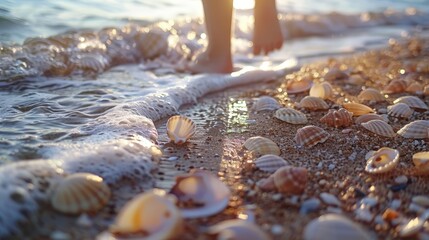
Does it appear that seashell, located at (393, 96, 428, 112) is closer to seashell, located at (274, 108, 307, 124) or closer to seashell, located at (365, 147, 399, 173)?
seashell, located at (274, 108, 307, 124)

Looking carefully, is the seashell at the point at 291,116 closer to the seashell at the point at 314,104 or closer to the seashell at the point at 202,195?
the seashell at the point at 314,104

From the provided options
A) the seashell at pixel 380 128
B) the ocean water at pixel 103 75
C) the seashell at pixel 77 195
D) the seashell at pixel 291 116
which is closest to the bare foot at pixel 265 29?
the ocean water at pixel 103 75

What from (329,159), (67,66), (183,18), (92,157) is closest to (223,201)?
(92,157)

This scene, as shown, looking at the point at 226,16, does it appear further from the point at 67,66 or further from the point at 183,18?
the point at 183,18

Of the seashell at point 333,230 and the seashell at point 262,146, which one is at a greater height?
the seashell at point 333,230

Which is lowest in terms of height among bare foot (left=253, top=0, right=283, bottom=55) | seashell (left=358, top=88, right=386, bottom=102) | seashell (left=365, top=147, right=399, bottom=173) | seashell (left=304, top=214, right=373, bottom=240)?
seashell (left=358, top=88, right=386, bottom=102)

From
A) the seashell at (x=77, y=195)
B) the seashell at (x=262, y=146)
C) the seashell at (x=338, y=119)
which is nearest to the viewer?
the seashell at (x=77, y=195)

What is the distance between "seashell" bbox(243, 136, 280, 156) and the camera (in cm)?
234

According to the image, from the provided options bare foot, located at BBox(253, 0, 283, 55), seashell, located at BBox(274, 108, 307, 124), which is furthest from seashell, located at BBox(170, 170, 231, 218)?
bare foot, located at BBox(253, 0, 283, 55)

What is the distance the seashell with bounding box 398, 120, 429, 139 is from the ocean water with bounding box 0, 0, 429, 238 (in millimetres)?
1366

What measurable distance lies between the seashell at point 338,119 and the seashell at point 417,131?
0.30 m

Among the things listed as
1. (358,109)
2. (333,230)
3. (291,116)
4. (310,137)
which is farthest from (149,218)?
(358,109)

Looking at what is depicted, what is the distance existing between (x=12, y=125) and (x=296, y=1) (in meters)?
8.27

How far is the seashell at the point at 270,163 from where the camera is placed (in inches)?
83.0
